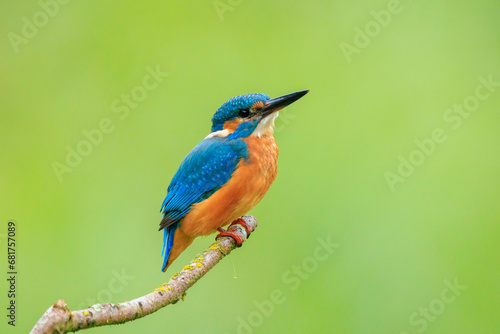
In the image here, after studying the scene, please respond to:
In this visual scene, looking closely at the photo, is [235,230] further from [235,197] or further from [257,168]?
[257,168]

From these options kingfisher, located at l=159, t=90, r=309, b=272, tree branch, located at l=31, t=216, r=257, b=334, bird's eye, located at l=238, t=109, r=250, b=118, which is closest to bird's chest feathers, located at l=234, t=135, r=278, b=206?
kingfisher, located at l=159, t=90, r=309, b=272

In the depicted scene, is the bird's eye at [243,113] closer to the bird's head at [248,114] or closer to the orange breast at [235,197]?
the bird's head at [248,114]

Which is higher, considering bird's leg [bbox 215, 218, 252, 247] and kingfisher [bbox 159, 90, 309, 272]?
kingfisher [bbox 159, 90, 309, 272]

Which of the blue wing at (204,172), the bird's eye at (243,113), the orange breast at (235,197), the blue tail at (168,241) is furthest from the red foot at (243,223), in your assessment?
the bird's eye at (243,113)

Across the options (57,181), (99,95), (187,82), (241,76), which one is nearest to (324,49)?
(241,76)

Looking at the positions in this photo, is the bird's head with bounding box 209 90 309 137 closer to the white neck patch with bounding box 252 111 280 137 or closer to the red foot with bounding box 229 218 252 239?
the white neck patch with bounding box 252 111 280 137

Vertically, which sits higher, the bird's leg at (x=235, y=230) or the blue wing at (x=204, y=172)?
the blue wing at (x=204, y=172)

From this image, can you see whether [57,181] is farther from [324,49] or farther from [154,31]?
[324,49]
